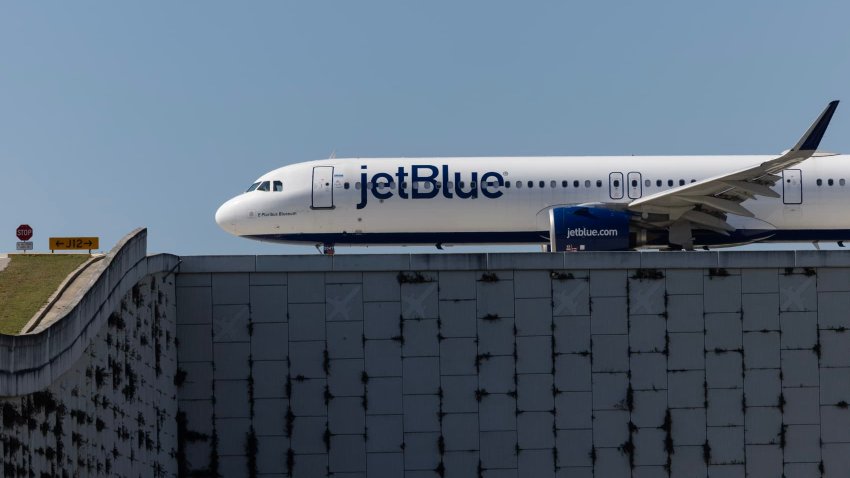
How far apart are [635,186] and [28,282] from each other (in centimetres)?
2936

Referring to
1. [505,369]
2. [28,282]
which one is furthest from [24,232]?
[505,369]

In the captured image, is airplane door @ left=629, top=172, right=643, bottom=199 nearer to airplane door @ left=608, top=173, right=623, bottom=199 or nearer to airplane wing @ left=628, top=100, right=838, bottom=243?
airplane door @ left=608, top=173, right=623, bottom=199

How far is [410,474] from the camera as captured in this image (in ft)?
125

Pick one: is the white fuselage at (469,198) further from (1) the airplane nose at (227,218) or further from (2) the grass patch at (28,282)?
(2) the grass patch at (28,282)

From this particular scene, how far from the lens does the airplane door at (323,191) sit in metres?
54.8

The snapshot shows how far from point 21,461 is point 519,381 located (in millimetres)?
17419

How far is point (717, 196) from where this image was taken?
54.6 metres

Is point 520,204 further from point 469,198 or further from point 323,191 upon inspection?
point 323,191

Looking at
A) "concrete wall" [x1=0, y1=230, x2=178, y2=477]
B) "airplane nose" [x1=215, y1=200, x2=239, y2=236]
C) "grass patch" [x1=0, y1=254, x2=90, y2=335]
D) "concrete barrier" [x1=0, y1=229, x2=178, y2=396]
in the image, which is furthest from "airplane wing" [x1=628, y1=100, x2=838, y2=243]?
"grass patch" [x1=0, y1=254, x2=90, y2=335]

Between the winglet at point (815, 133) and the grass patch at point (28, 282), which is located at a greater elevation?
the winglet at point (815, 133)

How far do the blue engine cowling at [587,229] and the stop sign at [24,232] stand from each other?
65.6 ft

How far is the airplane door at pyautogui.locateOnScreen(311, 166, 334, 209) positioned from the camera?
5478 centimetres

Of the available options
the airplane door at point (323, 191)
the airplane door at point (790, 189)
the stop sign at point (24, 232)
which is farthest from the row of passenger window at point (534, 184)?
the stop sign at point (24, 232)

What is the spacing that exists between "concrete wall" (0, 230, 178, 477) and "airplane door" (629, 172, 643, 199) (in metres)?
23.6
